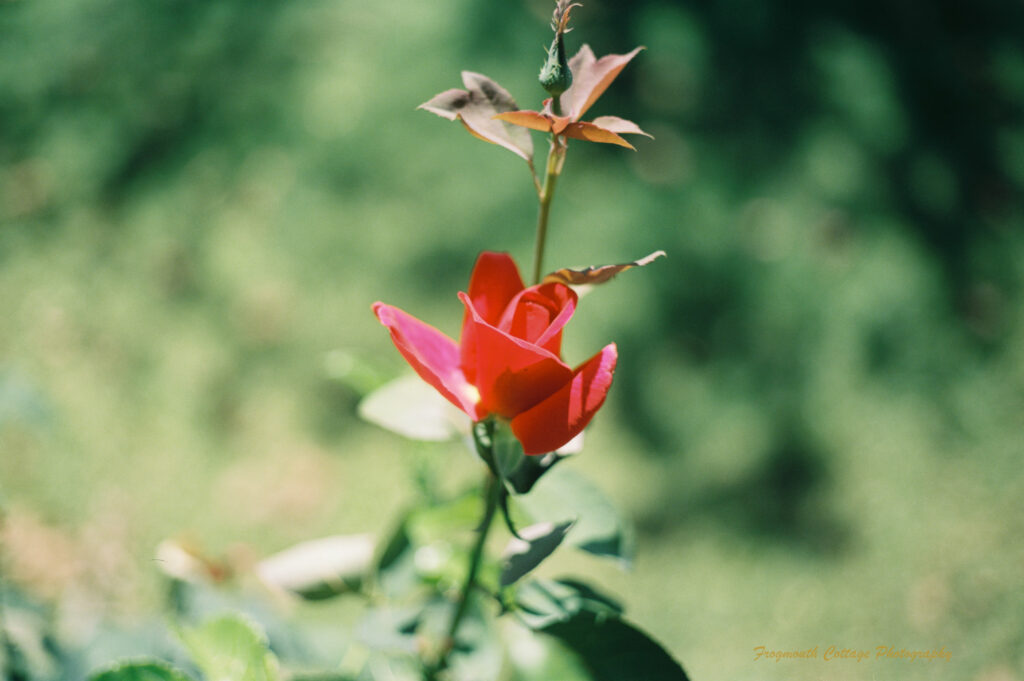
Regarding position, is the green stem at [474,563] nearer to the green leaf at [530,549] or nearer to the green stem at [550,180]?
the green leaf at [530,549]

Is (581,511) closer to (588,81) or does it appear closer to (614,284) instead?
(588,81)

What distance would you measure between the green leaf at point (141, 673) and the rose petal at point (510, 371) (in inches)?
13.4

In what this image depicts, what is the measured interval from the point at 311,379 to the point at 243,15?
1406 millimetres

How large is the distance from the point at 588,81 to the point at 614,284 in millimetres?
1629

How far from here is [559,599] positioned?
2.30ft

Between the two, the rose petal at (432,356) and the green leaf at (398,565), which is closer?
the rose petal at (432,356)

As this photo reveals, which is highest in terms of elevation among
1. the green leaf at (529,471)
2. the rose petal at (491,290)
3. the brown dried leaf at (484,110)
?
the brown dried leaf at (484,110)

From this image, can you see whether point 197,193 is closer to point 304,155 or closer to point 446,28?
point 304,155

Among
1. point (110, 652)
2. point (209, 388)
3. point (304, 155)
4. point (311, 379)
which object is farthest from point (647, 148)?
point (110, 652)

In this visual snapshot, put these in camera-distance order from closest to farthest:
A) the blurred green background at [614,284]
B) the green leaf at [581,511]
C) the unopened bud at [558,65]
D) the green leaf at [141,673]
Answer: the unopened bud at [558,65] < the green leaf at [141,673] < the green leaf at [581,511] < the blurred green background at [614,284]

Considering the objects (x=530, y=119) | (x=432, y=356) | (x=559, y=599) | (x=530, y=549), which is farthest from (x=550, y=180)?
(x=559, y=599)

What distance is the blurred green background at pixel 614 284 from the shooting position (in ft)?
5.58

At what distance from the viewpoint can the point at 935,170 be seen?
2271mm

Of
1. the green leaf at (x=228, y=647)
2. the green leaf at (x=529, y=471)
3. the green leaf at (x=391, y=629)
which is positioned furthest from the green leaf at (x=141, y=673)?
the green leaf at (x=529, y=471)
